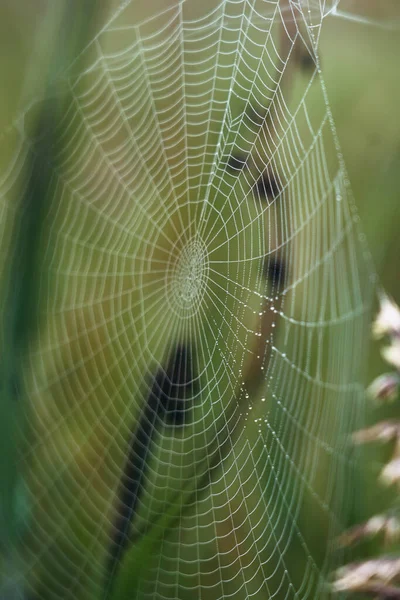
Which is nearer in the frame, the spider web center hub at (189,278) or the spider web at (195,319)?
the spider web at (195,319)

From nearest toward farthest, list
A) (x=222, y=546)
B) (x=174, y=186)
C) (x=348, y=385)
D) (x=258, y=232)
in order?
(x=348, y=385) < (x=258, y=232) < (x=222, y=546) < (x=174, y=186)

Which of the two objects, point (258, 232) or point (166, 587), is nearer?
point (258, 232)

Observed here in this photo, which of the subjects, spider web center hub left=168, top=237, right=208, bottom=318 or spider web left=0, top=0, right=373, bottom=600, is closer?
spider web left=0, top=0, right=373, bottom=600

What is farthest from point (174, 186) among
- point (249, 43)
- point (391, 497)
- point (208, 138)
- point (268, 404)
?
point (391, 497)

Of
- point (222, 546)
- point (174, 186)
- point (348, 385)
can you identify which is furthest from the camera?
point (174, 186)

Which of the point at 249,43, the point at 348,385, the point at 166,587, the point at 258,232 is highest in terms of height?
the point at 249,43

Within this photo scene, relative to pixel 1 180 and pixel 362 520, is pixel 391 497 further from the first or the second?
pixel 1 180

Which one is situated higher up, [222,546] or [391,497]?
[391,497]
